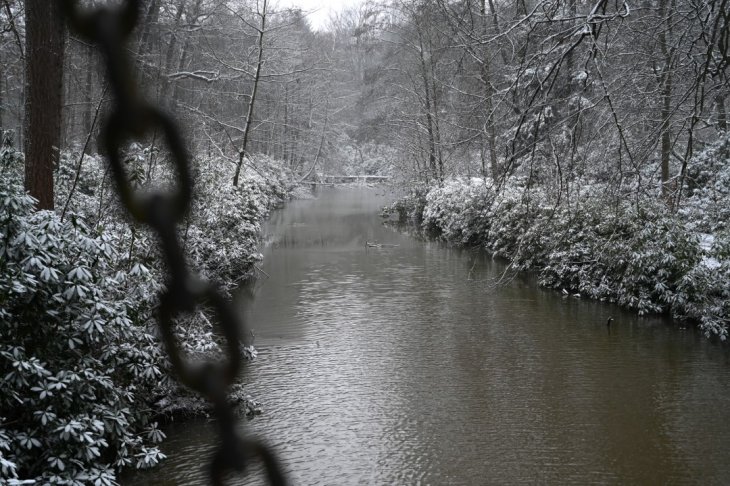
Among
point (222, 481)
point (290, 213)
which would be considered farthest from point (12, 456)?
point (290, 213)

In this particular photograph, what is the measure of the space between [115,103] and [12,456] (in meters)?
4.72

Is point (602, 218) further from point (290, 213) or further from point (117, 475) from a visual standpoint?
point (290, 213)

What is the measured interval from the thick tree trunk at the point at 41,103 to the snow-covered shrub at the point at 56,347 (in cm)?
47

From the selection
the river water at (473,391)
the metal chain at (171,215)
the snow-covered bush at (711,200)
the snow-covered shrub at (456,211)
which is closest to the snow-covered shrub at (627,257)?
the river water at (473,391)

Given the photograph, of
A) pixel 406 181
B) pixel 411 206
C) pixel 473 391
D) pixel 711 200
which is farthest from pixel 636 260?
pixel 406 181

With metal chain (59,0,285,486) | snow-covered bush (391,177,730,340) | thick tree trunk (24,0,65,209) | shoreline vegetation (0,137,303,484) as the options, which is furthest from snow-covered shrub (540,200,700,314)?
metal chain (59,0,285,486)

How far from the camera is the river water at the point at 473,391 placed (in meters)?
6.37

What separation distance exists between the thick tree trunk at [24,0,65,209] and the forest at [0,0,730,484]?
2cm

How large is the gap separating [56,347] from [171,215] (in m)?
5.06

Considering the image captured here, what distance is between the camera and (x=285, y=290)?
13633 mm

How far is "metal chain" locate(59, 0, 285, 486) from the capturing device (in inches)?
12.4

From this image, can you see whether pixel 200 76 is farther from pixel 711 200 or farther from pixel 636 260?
pixel 711 200

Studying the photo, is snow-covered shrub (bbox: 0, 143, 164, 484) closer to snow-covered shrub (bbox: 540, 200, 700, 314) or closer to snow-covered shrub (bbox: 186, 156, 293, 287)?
snow-covered shrub (bbox: 186, 156, 293, 287)

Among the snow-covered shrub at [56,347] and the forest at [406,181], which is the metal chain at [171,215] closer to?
the forest at [406,181]
